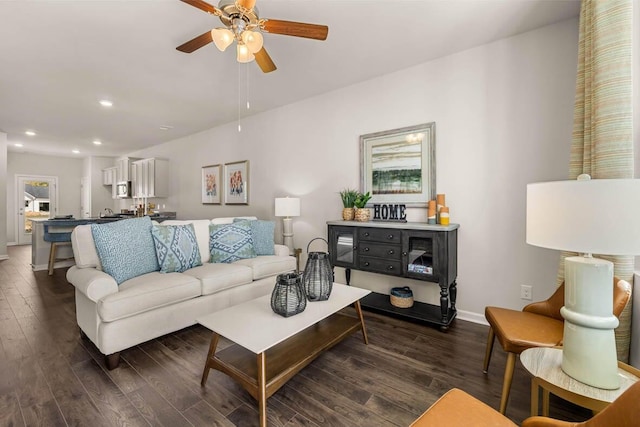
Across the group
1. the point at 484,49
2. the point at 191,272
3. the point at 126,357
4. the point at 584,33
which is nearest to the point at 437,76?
the point at 484,49

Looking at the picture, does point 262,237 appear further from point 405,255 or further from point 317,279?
point 405,255

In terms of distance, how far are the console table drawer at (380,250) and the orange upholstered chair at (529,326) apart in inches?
37.0

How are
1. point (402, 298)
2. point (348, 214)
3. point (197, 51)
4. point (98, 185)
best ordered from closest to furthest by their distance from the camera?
point (197, 51), point (402, 298), point (348, 214), point (98, 185)

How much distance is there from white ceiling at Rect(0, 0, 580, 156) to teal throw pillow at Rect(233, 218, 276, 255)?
5.66 ft

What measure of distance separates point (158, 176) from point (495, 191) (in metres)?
6.33

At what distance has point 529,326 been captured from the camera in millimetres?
1560

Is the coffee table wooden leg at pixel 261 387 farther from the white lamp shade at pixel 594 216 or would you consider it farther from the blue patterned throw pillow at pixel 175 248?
the blue patterned throw pillow at pixel 175 248

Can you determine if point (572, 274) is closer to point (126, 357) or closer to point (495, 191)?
point (495, 191)

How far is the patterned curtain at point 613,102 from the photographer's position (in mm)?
1471

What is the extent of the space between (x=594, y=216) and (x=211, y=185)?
17.6ft


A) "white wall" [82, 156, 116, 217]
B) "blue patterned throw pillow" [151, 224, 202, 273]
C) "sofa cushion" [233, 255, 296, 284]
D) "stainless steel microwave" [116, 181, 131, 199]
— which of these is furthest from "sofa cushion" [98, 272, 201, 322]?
"white wall" [82, 156, 116, 217]

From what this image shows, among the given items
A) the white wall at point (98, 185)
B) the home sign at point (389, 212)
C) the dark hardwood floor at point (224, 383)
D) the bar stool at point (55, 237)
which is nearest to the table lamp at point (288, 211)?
the home sign at point (389, 212)

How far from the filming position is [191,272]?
2572 millimetres

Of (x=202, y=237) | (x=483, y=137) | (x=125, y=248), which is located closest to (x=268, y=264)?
(x=202, y=237)
